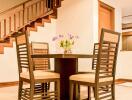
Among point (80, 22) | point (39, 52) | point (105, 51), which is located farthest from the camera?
point (80, 22)

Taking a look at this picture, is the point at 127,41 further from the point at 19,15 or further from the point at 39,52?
the point at 39,52

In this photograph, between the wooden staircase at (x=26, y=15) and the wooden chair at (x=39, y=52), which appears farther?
the wooden staircase at (x=26, y=15)

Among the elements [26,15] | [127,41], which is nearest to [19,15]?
[26,15]

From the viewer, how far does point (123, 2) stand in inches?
265

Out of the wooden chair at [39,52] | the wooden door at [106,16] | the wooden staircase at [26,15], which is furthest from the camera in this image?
the wooden staircase at [26,15]

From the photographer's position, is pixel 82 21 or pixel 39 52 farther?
pixel 82 21

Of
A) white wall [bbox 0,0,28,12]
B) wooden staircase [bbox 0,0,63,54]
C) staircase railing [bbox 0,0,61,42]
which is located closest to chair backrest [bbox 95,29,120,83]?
wooden staircase [bbox 0,0,63,54]

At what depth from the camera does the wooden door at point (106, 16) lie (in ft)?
19.8

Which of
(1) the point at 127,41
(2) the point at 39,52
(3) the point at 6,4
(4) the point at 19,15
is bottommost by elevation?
(2) the point at 39,52

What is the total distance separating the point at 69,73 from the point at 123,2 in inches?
175

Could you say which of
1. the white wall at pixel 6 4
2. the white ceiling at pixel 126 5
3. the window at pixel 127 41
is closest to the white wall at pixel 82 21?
the white ceiling at pixel 126 5

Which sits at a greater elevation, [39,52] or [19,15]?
[19,15]

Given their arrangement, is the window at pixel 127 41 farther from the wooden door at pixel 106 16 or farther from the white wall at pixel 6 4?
the white wall at pixel 6 4

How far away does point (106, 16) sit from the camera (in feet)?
21.0
